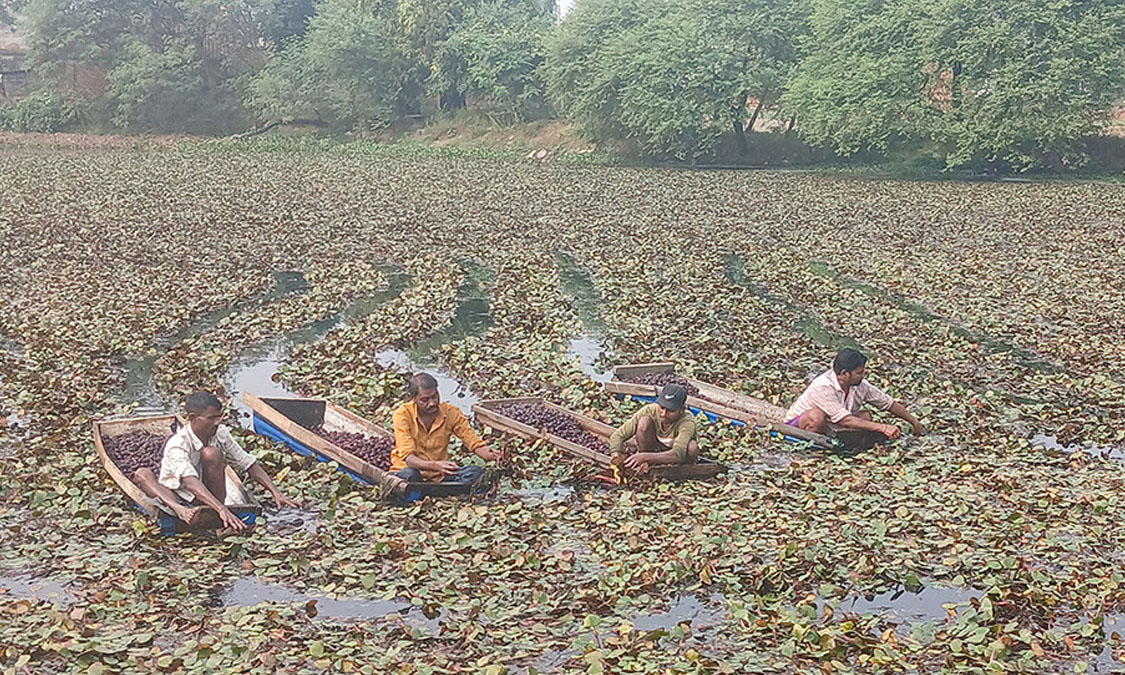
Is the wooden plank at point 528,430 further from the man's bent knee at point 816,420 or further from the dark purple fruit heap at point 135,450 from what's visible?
the dark purple fruit heap at point 135,450

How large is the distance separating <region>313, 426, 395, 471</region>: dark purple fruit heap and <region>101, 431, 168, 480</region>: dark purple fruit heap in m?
1.24

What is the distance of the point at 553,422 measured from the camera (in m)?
10.2

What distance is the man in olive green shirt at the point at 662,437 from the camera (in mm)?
8859

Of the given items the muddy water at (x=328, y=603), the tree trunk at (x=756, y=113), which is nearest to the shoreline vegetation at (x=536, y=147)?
the tree trunk at (x=756, y=113)

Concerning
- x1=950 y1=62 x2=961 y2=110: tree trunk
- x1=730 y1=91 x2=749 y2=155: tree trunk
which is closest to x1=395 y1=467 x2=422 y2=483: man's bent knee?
x1=950 y1=62 x2=961 y2=110: tree trunk

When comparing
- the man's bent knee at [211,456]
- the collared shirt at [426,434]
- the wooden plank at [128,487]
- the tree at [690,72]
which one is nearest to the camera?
the wooden plank at [128,487]

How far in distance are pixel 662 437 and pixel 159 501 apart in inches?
143

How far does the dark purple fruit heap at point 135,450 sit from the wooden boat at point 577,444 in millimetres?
2640

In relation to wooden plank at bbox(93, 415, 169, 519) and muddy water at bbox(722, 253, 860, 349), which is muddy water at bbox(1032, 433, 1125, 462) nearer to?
muddy water at bbox(722, 253, 860, 349)

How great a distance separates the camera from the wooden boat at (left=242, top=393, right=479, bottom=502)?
839cm

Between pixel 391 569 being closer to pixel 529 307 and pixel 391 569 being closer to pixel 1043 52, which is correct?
pixel 529 307

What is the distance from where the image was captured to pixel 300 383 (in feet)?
40.3

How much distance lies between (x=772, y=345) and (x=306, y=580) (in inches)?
315

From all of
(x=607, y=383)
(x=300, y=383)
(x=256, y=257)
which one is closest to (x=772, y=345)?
(x=607, y=383)
